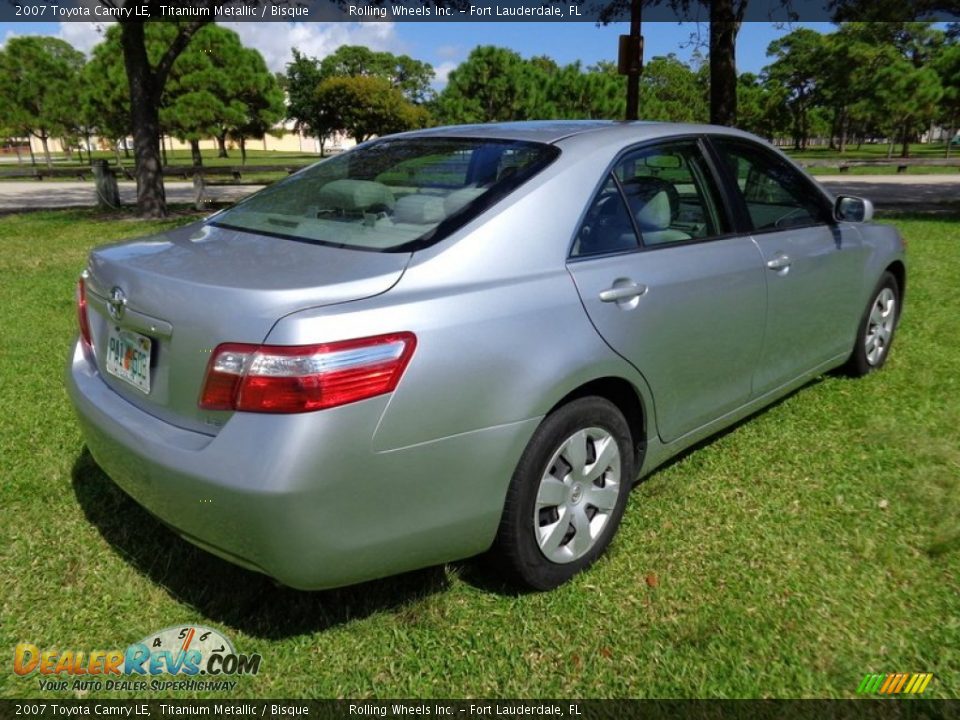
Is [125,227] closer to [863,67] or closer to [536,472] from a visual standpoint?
[536,472]

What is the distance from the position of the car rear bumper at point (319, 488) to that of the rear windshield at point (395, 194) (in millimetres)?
635

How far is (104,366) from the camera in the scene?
8.36ft

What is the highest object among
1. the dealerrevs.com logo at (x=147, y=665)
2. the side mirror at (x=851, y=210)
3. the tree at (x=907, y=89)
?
the tree at (x=907, y=89)

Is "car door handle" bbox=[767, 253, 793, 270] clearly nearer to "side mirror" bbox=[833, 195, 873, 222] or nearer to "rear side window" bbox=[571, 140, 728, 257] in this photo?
"rear side window" bbox=[571, 140, 728, 257]

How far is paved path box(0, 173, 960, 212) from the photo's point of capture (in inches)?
668

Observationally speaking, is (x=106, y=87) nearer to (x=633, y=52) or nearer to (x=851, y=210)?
(x=633, y=52)

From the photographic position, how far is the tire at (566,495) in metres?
2.38

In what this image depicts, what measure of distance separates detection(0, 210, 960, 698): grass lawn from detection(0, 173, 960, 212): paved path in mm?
14147

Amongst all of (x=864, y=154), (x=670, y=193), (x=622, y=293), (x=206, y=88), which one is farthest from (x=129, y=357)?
(x=864, y=154)

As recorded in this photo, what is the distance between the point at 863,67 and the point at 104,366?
153ft

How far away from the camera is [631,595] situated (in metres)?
2.62

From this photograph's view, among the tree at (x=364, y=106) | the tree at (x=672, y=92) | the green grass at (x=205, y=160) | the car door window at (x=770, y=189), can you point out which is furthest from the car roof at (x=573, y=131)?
the tree at (x=364, y=106)

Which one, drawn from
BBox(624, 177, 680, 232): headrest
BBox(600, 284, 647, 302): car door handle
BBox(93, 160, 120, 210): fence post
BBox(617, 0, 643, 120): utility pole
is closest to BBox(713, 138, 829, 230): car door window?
BBox(624, 177, 680, 232): headrest

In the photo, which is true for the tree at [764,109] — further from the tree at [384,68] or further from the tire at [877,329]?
the tire at [877,329]
